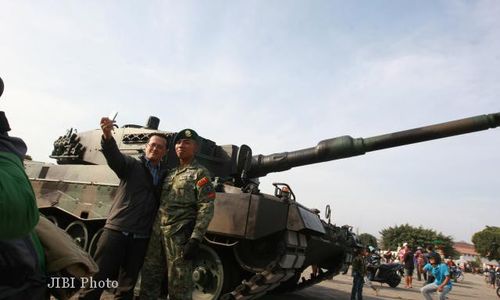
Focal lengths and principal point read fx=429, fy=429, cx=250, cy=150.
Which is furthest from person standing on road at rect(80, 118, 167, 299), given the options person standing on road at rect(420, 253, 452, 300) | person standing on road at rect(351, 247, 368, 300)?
person standing on road at rect(420, 253, 452, 300)

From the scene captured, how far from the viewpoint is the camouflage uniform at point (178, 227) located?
3492 millimetres

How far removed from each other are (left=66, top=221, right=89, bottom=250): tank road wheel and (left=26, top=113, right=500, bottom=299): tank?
2 cm

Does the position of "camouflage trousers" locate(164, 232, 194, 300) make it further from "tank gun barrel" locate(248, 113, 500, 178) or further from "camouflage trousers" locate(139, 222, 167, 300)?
"tank gun barrel" locate(248, 113, 500, 178)

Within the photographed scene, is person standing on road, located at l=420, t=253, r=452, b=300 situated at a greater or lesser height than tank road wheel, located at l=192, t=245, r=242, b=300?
greater

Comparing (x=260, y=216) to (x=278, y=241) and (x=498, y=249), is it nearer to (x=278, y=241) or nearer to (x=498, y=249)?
(x=278, y=241)

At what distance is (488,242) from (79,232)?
6919 cm

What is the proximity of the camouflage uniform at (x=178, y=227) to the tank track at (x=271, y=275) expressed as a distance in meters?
1.94

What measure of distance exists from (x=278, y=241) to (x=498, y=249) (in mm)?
64608

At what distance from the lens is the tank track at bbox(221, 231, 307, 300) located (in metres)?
5.36

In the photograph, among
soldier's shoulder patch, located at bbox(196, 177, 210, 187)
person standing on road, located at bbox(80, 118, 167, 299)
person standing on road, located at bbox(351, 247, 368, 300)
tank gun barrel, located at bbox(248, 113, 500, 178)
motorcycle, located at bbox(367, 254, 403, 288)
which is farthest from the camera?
motorcycle, located at bbox(367, 254, 403, 288)

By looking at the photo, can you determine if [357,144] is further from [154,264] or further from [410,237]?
[410,237]

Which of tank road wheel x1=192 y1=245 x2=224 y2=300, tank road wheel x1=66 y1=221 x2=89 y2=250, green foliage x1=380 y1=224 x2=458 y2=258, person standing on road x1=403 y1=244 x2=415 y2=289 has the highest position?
green foliage x1=380 y1=224 x2=458 y2=258

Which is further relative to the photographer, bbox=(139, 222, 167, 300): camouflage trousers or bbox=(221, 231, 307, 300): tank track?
bbox=(221, 231, 307, 300): tank track

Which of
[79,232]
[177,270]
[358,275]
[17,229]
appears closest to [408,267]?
[358,275]
